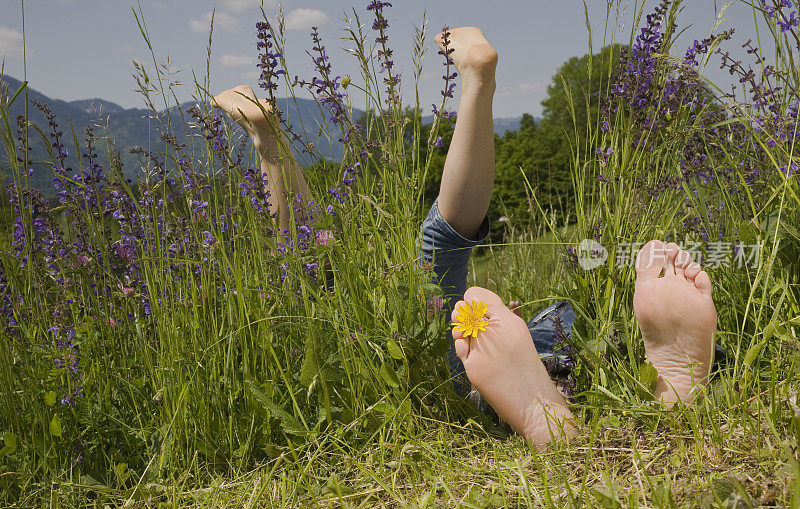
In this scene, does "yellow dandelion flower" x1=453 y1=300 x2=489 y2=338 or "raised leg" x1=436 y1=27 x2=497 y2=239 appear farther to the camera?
"raised leg" x1=436 y1=27 x2=497 y2=239

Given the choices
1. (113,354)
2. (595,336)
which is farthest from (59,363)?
(595,336)

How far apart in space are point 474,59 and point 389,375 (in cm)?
104

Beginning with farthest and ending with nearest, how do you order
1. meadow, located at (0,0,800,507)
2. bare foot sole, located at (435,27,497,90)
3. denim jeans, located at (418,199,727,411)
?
denim jeans, located at (418,199,727,411)
bare foot sole, located at (435,27,497,90)
meadow, located at (0,0,800,507)

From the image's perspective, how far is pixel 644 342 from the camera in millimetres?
1592

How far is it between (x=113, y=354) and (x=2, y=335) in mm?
285

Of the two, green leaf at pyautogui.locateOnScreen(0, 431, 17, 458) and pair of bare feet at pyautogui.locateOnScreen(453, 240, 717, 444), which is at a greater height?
pair of bare feet at pyautogui.locateOnScreen(453, 240, 717, 444)

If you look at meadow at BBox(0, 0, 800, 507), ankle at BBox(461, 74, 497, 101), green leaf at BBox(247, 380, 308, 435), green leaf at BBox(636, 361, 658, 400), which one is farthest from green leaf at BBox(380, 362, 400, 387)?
ankle at BBox(461, 74, 497, 101)

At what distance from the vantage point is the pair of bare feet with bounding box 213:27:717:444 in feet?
4.85

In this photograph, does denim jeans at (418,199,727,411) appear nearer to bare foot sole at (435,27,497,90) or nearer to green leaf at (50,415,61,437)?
bare foot sole at (435,27,497,90)

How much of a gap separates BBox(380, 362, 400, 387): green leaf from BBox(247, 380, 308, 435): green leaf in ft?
0.79

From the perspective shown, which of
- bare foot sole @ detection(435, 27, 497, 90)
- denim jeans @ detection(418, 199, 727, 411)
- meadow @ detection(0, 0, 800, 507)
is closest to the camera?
meadow @ detection(0, 0, 800, 507)

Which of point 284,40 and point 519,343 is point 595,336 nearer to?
point 519,343

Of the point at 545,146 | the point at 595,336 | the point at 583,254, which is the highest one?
the point at 545,146

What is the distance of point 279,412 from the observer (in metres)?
1.45
